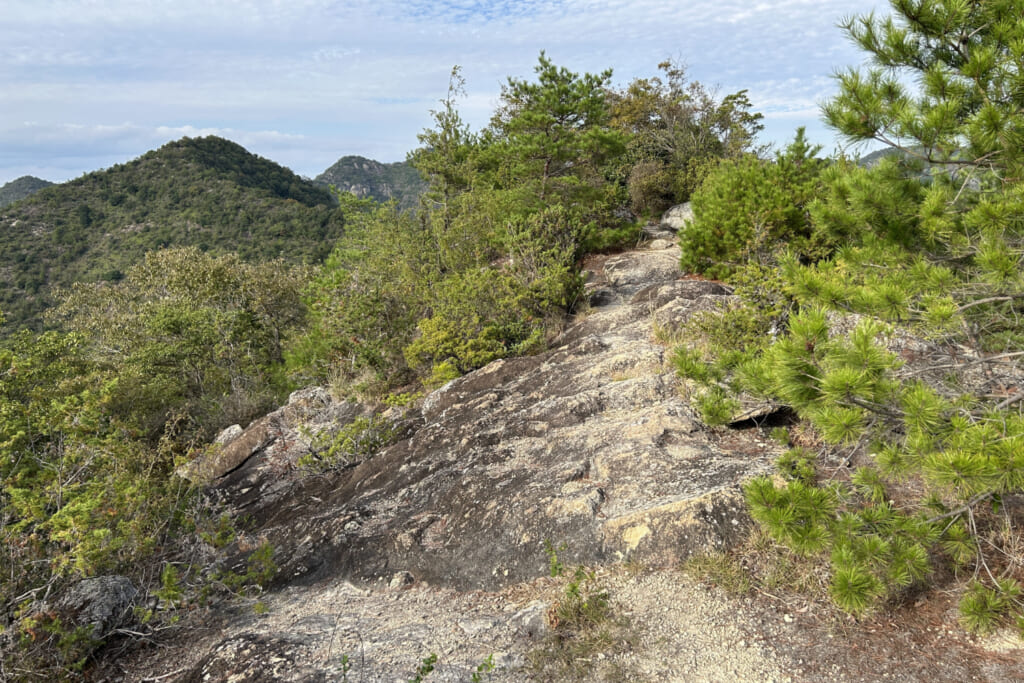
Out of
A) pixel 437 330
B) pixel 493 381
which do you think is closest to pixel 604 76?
pixel 437 330

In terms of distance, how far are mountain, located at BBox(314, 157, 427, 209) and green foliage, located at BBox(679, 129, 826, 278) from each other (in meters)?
80.5

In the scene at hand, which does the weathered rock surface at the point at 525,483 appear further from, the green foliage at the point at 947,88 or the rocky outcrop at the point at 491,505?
the green foliage at the point at 947,88

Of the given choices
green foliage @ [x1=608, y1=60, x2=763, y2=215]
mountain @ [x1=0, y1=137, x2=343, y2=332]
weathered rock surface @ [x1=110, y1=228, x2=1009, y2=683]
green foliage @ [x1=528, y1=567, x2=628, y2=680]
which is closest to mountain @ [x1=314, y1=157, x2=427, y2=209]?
mountain @ [x1=0, y1=137, x2=343, y2=332]

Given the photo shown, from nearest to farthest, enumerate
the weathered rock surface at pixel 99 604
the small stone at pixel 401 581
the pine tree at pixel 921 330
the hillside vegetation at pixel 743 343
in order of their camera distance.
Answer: the pine tree at pixel 921 330, the hillside vegetation at pixel 743 343, the weathered rock surface at pixel 99 604, the small stone at pixel 401 581

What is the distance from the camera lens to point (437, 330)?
29.6ft

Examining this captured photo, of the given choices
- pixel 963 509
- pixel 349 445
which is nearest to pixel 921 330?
pixel 963 509

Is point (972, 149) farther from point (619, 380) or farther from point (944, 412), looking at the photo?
point (619, 380)

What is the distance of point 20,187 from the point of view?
83.6 m

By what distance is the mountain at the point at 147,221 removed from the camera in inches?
1735

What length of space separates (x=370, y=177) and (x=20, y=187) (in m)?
53.3

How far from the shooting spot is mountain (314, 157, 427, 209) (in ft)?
300

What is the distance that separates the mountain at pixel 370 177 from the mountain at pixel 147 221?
1040 inches

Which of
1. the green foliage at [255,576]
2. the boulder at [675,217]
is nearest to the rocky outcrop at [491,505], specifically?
the green foliage at [255,576]

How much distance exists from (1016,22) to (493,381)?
19.3 ft
